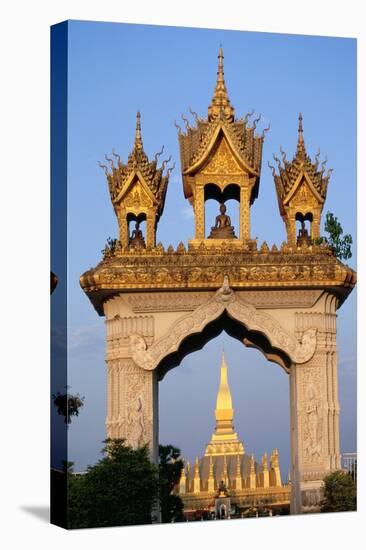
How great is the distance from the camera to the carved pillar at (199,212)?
19297 mm

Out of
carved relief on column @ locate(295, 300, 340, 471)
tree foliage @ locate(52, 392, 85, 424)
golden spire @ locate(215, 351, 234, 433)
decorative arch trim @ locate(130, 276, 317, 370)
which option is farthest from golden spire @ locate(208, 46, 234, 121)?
tree foliage @ locate(52, 392, 85, 424)

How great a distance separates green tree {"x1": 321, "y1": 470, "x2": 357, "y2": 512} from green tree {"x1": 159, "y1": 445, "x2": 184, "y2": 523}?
165 centimetres

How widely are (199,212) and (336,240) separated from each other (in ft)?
5.30

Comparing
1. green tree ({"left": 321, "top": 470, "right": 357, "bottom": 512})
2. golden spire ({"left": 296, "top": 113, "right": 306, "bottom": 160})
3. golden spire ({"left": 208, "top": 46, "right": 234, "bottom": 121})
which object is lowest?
green tree ({"left": 321, "top": 470, "right": 357, "bottom": 512})

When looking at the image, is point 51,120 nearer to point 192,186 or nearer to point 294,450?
point 192,186

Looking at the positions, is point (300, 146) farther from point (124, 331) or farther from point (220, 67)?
point (124, 331)

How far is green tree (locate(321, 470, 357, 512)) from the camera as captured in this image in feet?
61.8

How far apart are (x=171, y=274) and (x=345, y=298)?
83.0 inches

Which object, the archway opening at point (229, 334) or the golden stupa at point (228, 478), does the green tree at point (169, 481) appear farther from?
the archway opening at point (229, 334)

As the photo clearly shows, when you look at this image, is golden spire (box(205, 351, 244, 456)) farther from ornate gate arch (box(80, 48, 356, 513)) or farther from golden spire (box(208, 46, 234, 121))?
golden spire (box(208, 46, 234, 121))

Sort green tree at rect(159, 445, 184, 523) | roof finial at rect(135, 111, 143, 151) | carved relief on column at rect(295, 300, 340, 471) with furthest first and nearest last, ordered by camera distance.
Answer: carved relief on column at rect(295, 300, 340, 471) → green tree at rect(159, 445, 184, 523) → roof finial at rect(135, 111, 143, 151)

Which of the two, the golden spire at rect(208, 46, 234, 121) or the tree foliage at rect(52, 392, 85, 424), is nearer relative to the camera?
the tree foliage at rect(52, 392, 85, 424)

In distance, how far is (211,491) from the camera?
63.8ft

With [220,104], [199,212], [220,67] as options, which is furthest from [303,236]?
[220,67]
